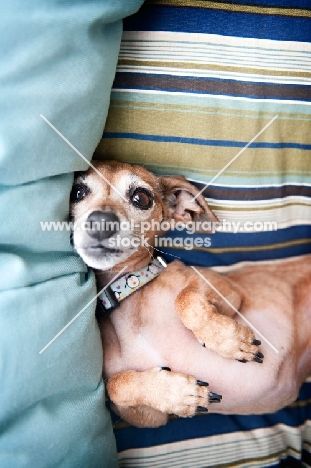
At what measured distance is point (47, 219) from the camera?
5.76ft

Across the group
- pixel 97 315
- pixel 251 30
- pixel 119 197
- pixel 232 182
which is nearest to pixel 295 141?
pixel 232 182

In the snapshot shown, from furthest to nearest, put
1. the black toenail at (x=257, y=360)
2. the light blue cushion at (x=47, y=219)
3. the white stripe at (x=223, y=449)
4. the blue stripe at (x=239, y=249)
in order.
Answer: the blue stripe at (x=239, y=249)
the white stripe at (x=223, y=449)
the black toenail at (x=257, y=360)
the light blue cushion at (x=47, y=219)

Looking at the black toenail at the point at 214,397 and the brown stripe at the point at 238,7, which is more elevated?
the brown stripe at the point at 238,7

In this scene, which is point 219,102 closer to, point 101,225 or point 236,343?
point 101,225

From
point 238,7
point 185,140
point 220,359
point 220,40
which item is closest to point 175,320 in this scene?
point 220,359

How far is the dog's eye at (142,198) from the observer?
82.4 inches

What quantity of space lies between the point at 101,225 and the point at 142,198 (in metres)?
0.36

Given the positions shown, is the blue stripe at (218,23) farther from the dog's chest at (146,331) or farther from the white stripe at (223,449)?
the white stripe at (223,449)

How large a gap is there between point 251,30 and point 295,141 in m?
0.62

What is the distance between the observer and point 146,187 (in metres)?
2.09

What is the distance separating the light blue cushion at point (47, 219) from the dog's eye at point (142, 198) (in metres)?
0.34

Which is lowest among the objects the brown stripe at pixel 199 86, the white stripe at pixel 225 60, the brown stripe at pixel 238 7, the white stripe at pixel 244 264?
the white stripe at pixel 244 264

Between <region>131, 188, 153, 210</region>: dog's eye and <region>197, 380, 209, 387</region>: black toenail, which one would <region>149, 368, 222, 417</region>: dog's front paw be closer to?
<region>197, 380, 209, 387</region>: black toenail

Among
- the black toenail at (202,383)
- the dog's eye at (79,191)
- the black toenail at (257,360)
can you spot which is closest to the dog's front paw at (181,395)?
the black toenail at (202,383)
